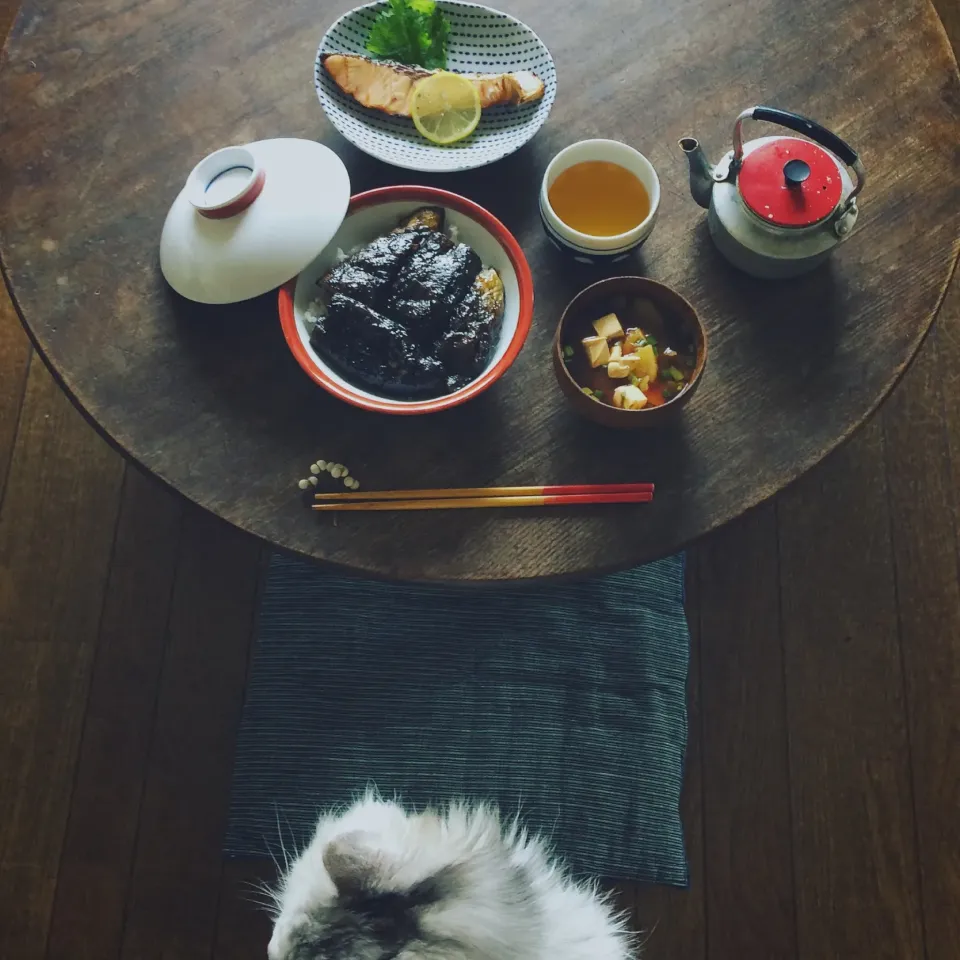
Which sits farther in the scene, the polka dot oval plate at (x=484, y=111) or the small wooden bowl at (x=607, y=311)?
the polka dot oval plate at (x=484, y=111)

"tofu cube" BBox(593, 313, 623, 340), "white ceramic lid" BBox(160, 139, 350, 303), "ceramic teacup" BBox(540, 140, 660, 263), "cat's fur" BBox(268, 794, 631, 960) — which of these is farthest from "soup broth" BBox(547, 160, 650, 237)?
"cat's fur" BBox(268, 794, 631, 960)

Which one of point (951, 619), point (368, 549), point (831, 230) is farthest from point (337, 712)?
point (951, 619)

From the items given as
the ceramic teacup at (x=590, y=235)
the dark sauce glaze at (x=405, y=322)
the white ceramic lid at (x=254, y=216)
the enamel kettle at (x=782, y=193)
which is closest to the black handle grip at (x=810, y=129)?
the enamel kettle at (x=782, y=193)

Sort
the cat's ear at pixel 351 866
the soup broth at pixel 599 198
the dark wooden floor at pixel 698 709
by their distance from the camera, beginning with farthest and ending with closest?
the dark wooden floor at pixel 698 709
the soup broth at pixel 599 198
the cat's ear at pixel 351 866

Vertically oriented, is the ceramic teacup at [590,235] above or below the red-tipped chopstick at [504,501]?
above

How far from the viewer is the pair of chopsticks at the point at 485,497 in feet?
3.53

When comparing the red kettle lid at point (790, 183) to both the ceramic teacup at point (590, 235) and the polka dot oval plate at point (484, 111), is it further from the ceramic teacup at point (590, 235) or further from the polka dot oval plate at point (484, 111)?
the polka dot oval plate at point (484, 111)

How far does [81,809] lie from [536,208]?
4.59ft

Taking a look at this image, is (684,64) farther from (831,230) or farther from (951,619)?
(951,619)

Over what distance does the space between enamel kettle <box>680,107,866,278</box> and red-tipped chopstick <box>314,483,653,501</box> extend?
35cm

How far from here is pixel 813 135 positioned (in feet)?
3.48

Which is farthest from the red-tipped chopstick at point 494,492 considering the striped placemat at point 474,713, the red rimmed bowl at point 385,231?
the striped placemat at point 474,713

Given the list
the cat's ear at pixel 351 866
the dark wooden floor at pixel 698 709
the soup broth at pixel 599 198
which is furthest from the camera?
the dark wooden floor at pixel 698 709

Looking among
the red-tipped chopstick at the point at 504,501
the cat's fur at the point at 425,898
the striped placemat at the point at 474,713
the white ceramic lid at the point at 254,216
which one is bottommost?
the cat's fur at the point at 425,898
